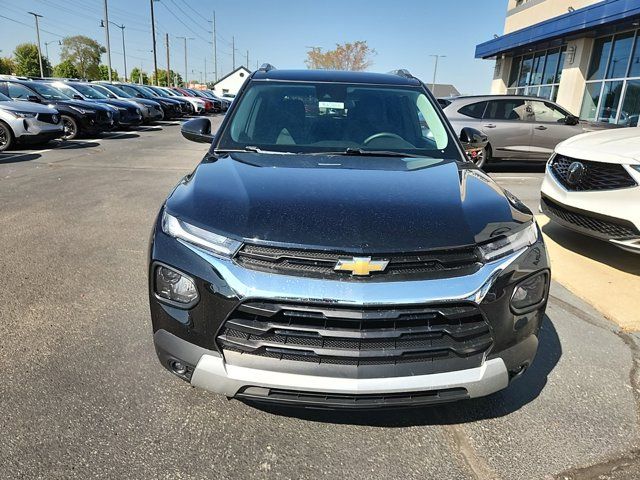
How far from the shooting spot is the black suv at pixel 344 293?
5.98 ft

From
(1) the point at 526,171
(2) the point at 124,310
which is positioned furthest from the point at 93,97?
(2) the point at 124,310

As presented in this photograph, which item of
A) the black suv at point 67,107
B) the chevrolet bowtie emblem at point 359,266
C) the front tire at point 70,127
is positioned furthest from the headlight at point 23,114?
the chevrolet bowtie emblem at point 359,266

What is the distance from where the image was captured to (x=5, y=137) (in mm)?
10859

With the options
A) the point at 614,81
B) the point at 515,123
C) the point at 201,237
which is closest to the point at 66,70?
the point at 614,81

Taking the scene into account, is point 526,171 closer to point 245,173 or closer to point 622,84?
point 622,84

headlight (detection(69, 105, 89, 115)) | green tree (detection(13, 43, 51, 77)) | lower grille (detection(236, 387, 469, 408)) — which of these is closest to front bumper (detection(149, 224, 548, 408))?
lower grille (detection(236, 387, 469, 408))

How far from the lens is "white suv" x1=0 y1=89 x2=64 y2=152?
10.7 m

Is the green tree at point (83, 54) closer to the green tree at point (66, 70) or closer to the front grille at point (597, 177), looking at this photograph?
the green tree at point (66, 70)

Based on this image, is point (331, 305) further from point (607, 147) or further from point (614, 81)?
point (614, 81)

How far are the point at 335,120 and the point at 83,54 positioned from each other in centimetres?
10568

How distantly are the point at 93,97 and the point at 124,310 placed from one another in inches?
627

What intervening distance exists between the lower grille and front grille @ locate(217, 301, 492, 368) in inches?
5.6

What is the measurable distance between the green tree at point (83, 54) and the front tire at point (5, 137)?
92.2m

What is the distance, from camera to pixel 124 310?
340cm
